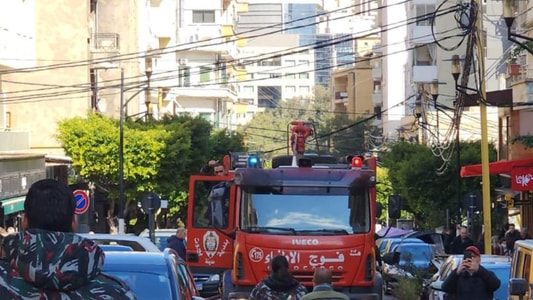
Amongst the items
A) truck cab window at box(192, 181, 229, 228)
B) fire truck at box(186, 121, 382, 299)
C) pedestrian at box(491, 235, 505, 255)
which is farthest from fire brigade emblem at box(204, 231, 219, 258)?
pedestrian at box(491, 235, 505, 255)

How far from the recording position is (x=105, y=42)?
189 ft

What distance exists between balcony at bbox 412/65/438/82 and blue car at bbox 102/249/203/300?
6373 cm

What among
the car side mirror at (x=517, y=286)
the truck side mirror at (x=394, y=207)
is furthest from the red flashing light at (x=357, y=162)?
the car side mirror at (x=517, y=286)

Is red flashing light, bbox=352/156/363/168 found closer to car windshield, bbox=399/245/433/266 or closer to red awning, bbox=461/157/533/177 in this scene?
car windshield, bbox=399/245/433/266

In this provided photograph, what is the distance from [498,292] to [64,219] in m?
13.0

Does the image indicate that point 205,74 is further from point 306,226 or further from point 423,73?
point 306,226

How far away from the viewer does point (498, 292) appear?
17516 millimetres

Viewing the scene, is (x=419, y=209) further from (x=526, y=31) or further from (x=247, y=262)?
(x=247, y=262)

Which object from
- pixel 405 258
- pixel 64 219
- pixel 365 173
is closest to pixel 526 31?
pixel 405 258

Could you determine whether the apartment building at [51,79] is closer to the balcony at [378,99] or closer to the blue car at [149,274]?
the blue car at [149,274]

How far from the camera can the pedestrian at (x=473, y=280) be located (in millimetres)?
15453

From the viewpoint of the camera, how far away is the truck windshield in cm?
2011

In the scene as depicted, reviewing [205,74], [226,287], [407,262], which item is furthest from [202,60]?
[226,287]

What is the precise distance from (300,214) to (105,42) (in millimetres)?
38723
